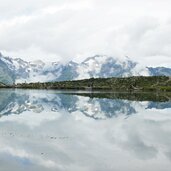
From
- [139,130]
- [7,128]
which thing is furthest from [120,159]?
[7,128]

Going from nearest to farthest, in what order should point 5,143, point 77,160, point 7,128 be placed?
point 77,160
point 5,143
point 7,128

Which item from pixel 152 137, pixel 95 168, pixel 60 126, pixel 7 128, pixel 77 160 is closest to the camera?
pixel 95 168

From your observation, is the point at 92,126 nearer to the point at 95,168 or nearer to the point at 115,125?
the point at 115,125

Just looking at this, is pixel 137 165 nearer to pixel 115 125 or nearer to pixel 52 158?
pixel 52 158

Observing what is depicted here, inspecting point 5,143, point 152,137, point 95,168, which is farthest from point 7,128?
point 95,168

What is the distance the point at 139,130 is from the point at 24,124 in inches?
862

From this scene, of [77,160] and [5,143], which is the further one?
[5,143]

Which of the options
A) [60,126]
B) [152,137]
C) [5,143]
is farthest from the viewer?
[60,126]

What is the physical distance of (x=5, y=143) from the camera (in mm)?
46375

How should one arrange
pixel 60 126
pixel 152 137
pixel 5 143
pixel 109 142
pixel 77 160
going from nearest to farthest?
pixel 77 160 → pixel 5 143 → pixel 109 142 → pixel 152 137 → pixel 60 126

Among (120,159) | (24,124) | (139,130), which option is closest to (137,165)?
(120,159)

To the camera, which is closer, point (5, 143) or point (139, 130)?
point (5, 143)

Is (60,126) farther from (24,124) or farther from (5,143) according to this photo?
(5,143)

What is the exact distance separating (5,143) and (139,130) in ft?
84.6
